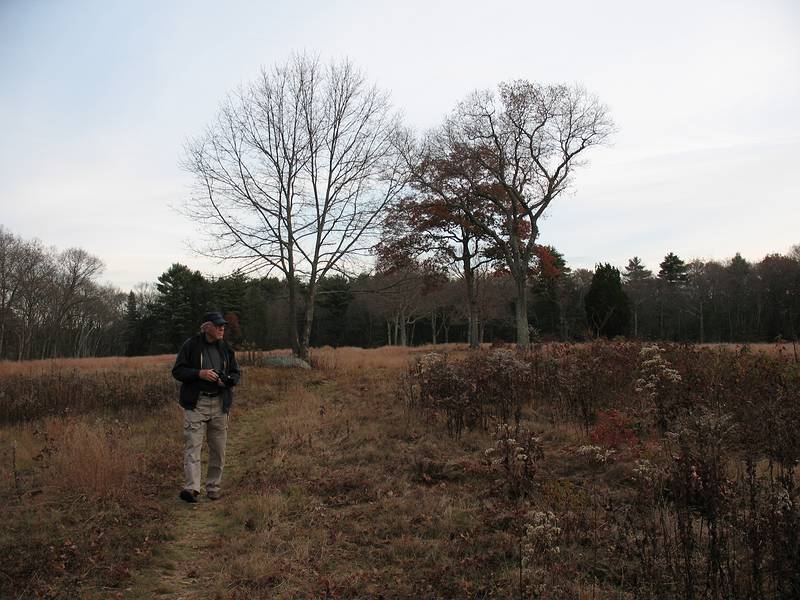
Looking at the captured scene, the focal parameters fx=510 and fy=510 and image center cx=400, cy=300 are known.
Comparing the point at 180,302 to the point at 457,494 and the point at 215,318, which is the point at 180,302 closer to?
the point at 215,318

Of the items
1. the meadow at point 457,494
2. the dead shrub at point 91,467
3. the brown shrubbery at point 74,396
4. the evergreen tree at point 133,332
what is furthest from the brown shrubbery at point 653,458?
the evergreen tree at point 133,332

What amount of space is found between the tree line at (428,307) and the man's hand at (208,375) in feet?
96.2

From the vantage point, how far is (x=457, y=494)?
17.7ft

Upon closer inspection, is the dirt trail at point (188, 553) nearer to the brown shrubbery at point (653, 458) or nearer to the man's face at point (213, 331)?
the man's face at point (213, 331)

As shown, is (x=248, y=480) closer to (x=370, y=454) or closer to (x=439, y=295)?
(x=370, y=454)

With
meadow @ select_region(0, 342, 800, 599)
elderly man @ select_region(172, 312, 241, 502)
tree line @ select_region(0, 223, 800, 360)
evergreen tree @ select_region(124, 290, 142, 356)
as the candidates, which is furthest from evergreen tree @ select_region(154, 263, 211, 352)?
elderly man @ select_region(172, 312, 241, 502)

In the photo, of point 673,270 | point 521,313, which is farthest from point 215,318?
point 673,270

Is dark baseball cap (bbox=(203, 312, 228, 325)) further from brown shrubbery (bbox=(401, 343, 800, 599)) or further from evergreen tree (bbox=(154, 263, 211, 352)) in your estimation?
evergreen tree (bbox=(154, 263, 211, 352))

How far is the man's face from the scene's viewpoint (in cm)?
635

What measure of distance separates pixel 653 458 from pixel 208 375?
5.09 m

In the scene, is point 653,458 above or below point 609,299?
below

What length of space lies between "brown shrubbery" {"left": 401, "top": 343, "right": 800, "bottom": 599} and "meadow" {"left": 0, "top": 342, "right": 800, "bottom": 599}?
29mm

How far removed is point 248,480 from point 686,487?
500cm

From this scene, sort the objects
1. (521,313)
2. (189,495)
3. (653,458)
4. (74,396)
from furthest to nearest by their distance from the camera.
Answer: (521,313) < (74,396) < (189,495) < (653,458)
